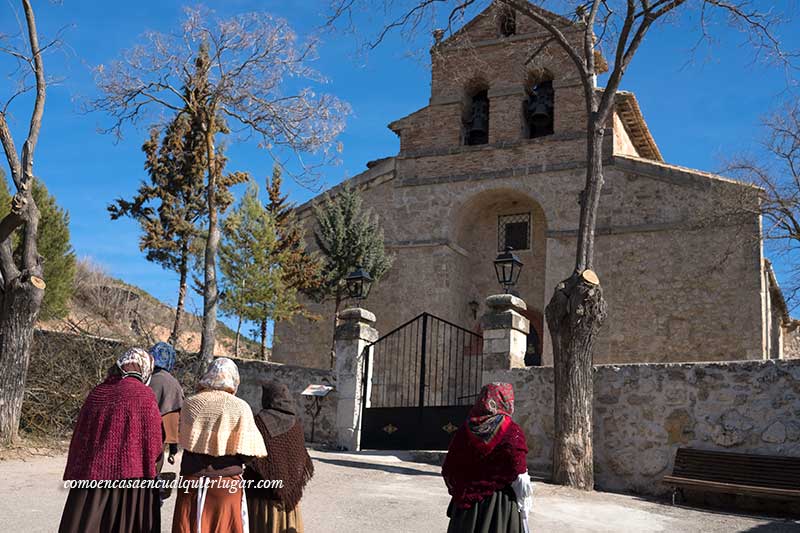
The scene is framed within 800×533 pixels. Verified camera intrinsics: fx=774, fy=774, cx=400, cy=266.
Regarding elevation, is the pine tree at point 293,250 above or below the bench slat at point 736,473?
above

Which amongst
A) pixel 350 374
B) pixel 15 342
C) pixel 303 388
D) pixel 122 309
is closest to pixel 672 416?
pixel 350 374

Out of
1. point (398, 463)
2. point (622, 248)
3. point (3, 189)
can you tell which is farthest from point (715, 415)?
point (3, 189)

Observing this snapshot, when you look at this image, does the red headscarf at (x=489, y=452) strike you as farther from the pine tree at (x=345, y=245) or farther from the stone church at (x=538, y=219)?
the pine tree at (x=345, y=245)

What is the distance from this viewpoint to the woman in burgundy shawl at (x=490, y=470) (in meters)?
4.80

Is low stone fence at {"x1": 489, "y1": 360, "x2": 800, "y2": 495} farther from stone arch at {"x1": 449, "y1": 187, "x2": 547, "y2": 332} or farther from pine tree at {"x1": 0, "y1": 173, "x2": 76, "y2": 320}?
pine tree at {"x1": 0, "y1": 173, "x2": 76, "y2": 320}

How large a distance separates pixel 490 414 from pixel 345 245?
46.1 feet

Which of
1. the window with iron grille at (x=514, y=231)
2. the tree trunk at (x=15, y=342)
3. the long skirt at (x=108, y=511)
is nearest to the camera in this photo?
the long skirt at (x=108, y=511)

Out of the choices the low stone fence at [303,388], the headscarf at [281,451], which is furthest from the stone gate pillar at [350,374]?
the headscarf at [281,451]

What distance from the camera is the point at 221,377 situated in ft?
15.8

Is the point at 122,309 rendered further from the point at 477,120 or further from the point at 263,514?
the point at 263,514

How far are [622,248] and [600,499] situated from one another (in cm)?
969

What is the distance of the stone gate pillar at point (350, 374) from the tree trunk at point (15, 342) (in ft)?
15.4

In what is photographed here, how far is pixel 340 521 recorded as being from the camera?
23.8 ft

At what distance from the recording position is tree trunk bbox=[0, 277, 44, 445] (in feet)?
32.7
